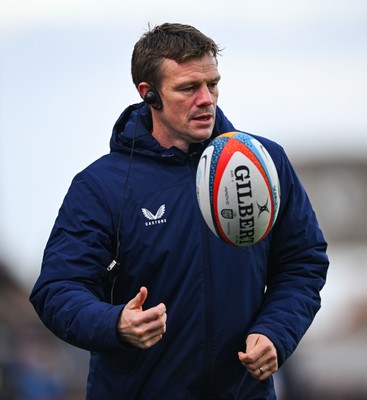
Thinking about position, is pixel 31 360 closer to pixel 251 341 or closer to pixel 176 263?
pixel 176 263

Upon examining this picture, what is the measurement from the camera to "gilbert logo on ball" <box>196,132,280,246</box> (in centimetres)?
598

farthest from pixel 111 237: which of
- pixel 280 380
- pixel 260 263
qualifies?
→ pixel 280 380

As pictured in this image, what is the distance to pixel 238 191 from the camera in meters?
5.98

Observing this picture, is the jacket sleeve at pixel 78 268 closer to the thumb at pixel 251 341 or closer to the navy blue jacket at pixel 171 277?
the navy blue jacket at pixel 171 277

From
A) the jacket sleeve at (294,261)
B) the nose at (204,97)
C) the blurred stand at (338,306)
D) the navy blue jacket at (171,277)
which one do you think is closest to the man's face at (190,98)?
the nose at (204,97)

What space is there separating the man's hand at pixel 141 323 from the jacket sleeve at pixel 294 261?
29.1 inches

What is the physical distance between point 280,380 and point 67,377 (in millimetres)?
2035

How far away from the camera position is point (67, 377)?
1305 centimetres

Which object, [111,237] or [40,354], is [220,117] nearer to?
[111,237]

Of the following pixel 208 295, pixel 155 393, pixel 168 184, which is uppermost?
pixel 168 184

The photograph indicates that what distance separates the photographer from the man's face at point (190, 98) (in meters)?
6.30

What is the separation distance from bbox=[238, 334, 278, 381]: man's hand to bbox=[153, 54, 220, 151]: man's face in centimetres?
96

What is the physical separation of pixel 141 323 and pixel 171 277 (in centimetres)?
57

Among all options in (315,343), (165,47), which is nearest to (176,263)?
(165,47)
